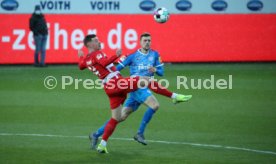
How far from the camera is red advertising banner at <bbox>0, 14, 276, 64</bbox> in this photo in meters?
27.6

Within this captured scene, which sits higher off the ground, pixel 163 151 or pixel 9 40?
pixel 9 40

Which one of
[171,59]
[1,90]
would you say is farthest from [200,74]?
[1,90]

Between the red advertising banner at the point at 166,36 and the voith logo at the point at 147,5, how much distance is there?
4.48 ft

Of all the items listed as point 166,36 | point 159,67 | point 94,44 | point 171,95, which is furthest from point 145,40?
point 166,36

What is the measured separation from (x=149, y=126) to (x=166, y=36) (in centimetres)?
1248

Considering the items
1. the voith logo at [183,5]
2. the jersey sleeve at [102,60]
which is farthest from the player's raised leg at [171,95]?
the voith logo at [183,5]

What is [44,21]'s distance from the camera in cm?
2723

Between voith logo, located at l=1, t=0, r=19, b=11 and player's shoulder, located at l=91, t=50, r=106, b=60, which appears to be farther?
voith logo, located at l=1, t=0, r=19, b=11

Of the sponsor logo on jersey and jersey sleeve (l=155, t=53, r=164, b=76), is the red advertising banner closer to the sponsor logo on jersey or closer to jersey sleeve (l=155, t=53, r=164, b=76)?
jersey sleeve (l=155, t=53, r=164, b=76)

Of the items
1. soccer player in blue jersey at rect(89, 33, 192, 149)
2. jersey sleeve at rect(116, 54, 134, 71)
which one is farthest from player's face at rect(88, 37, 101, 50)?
jersey sleeve at rect(116, 54, 134, 71)

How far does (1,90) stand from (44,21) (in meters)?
6.10

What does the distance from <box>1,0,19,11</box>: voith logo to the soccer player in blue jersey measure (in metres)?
14.7

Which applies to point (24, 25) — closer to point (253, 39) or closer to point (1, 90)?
point (1, 90)

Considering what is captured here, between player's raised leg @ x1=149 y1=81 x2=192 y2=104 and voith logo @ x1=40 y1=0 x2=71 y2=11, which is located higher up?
voith logo @ x1=40 y1=0 x2=71 y2=11
